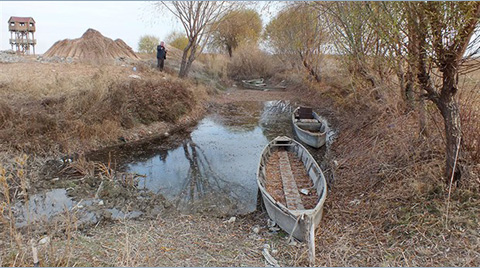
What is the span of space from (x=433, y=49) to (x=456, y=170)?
6.55ft

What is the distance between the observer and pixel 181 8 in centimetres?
1720

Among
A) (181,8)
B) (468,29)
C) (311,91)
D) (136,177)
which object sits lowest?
(136,177)

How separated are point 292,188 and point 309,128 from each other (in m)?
5.96

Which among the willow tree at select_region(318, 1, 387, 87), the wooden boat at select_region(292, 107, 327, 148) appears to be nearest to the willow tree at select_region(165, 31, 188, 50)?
the wooden boat at select_region(292, 107, 327, 148)

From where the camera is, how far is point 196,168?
862 cm

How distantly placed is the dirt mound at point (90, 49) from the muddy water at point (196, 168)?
487 inches

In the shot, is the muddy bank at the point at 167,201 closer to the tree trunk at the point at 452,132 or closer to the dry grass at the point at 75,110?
the dry grass at the point at 75,110

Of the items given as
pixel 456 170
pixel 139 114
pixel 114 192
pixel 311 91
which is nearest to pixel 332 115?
pixel 311 91

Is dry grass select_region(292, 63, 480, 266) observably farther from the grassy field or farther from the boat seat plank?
the boat seat plank

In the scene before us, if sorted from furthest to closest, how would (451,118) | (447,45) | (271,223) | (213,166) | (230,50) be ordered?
1. (230,50)
2. (213,166)
3. (271,223)
4. (451,118)
5. (447,45)

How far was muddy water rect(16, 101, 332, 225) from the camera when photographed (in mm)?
6066

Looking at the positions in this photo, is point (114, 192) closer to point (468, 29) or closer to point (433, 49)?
point (433, 49)

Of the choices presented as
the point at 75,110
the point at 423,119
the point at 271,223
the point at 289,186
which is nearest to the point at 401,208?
the point at 271,223

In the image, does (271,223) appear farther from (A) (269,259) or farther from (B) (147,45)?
(B) (147,45)
